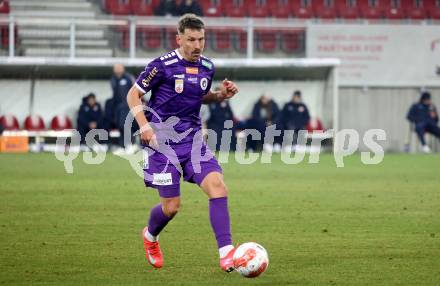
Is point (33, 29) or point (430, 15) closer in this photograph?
point (33, 29)

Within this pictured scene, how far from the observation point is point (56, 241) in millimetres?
10102

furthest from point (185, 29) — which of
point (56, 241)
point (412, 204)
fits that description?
point (412, 204)

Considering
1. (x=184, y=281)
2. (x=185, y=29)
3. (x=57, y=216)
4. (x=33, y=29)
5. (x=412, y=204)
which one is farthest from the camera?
(x=33, y=29)

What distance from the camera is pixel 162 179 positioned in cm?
845

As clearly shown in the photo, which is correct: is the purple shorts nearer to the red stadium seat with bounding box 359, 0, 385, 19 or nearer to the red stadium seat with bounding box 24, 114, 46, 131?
the red stadium seat with bounding box 24, 114, 46, 131

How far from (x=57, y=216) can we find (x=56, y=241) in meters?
2.34

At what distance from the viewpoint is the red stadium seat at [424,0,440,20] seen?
114 feet

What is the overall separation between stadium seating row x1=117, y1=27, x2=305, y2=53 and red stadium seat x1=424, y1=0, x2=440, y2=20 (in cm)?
665

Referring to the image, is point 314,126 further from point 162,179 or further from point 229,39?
point 162,179

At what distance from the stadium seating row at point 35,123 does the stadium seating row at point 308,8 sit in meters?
5.45

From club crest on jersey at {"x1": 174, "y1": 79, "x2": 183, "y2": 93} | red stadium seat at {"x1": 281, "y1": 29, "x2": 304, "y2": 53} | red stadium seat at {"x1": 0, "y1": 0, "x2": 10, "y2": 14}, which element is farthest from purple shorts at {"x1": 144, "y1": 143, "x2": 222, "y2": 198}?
red stadium seat at {"x1": 0, "y1": 0, "x2": 10, "y2": 14}

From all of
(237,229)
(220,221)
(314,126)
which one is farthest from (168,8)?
(220,221)

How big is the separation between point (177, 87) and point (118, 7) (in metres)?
24.4

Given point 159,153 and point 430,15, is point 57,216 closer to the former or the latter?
point 159,153
